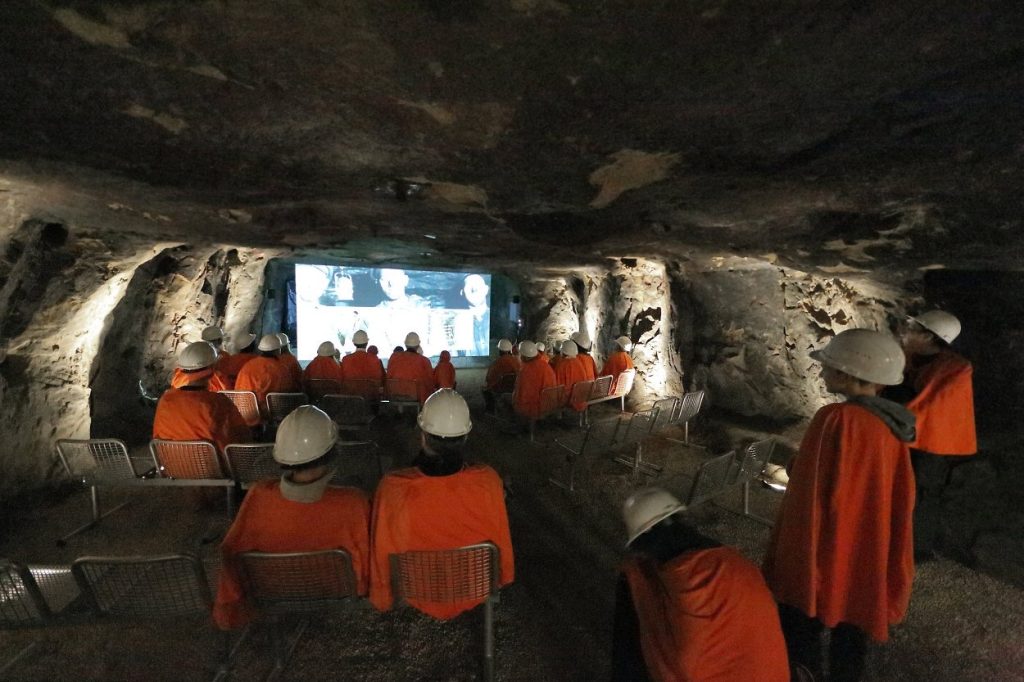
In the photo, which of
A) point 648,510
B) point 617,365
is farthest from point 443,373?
point 648,510

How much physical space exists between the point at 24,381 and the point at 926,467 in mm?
7762

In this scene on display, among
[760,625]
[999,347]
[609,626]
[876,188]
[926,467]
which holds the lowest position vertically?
[609,626]

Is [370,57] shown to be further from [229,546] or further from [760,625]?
[760,625]

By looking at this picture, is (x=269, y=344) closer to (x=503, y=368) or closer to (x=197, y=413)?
(x=197, y=413)

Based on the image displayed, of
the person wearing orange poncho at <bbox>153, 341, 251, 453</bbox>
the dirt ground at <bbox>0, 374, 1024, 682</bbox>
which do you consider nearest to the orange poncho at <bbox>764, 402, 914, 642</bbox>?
the dirt ground at <bbox>0, 374, 1024, 682</bbox>

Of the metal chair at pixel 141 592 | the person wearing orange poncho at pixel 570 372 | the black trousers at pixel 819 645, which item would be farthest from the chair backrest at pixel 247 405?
the black trousers at pixel 819 645

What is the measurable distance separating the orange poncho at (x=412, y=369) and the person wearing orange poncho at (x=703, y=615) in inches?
198

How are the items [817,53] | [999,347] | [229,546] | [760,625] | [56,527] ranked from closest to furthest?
[760,625]
[817,53]
[229,546]
[999,347]
[56,527]

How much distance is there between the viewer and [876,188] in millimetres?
2637

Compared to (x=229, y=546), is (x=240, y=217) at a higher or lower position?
higher

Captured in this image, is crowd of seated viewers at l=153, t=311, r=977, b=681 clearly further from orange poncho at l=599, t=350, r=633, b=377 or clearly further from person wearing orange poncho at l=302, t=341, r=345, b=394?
orange poncho at l=599, t=350, r=633, b=377

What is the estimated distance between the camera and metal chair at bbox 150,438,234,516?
3.28 meters

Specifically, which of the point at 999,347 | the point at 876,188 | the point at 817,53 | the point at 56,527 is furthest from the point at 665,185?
the point at 56,527

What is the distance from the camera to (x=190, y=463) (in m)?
3.36
